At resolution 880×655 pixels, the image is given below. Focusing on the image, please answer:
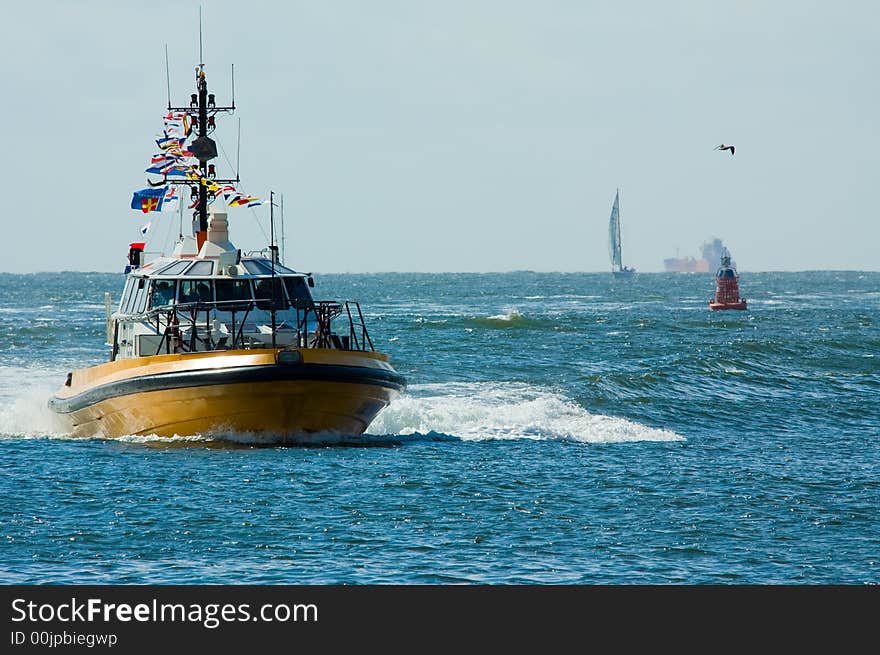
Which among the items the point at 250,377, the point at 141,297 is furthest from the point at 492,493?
the point at 141,297

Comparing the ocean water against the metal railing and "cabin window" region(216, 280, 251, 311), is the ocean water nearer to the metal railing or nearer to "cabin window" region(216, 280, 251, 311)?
the metal railing

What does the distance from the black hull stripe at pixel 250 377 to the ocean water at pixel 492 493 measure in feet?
3.37

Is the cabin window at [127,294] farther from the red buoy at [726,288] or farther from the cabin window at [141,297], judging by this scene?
the red buoy at [726,288]

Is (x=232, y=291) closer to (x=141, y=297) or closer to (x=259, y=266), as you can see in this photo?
(x=259, y=266)

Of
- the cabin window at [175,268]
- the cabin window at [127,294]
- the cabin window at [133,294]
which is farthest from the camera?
the cabin window at [127,294]

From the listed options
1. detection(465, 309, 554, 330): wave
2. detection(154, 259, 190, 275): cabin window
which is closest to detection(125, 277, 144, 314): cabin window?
detection(154, 259, 190, 275): cabin window

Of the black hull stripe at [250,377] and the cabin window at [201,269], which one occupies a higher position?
the cabin window at [201,269]

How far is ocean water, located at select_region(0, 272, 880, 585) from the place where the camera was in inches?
589

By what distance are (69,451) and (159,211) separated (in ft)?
22.0

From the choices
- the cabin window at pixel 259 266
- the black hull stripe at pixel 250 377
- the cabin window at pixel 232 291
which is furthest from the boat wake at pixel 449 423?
the cabin window at pixel 259 266

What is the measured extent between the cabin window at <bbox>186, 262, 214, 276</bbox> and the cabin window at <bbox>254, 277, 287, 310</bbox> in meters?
0.86

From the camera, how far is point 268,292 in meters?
24.7

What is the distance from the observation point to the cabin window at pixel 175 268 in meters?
24.6

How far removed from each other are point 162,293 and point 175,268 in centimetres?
54
